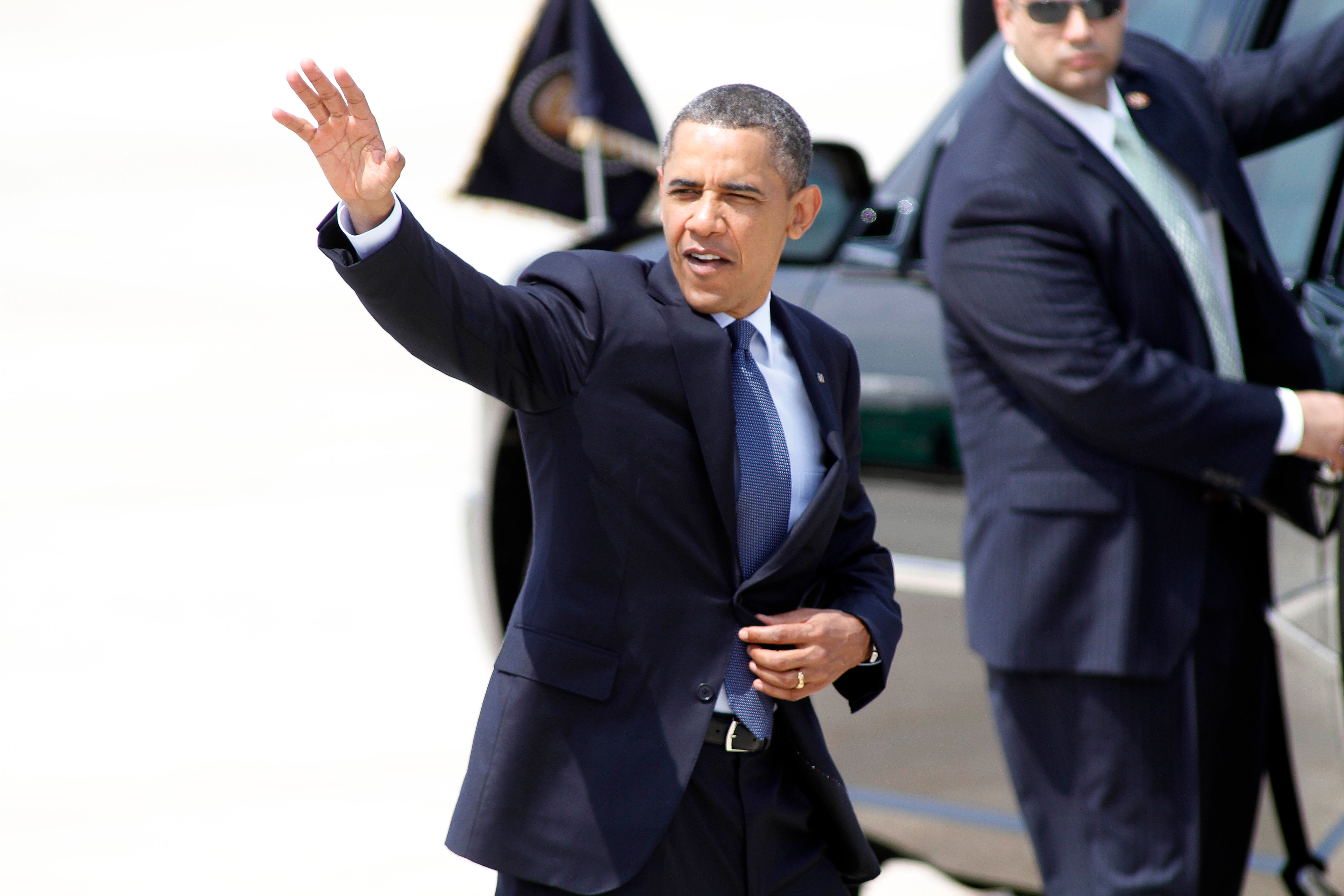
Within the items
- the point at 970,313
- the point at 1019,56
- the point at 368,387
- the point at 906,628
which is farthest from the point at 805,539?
the point at 368,387

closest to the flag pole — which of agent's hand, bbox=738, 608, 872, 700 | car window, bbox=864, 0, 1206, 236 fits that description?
car window, bbox=864, 0, 1206, 236

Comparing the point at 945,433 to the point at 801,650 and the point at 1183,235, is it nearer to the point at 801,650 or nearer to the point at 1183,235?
the point at 1183,235

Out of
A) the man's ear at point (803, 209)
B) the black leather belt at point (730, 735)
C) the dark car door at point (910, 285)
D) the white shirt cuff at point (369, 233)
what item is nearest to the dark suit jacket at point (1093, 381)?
the dark car door at point (910, 285)

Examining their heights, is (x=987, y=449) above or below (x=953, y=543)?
above

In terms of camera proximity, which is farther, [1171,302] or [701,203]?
[1171,302]

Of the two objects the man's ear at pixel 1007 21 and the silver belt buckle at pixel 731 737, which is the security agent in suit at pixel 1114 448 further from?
the silver belt buckle at pixel 731 737

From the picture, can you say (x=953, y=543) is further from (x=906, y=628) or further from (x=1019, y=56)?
(x=1019, y=56)

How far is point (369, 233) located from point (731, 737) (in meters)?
0.76

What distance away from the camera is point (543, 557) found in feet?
→ 6.69

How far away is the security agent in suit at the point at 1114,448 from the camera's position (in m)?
2.93

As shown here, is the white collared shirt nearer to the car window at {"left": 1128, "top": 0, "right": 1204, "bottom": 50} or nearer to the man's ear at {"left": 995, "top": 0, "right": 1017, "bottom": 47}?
the man's ear at {"left": 995, "top": 0, "right": 1017, "bottom": 47}

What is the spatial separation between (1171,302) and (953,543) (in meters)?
0.78

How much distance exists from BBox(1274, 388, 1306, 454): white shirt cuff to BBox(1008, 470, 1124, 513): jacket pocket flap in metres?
0.29

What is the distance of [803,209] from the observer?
2.12 meters
